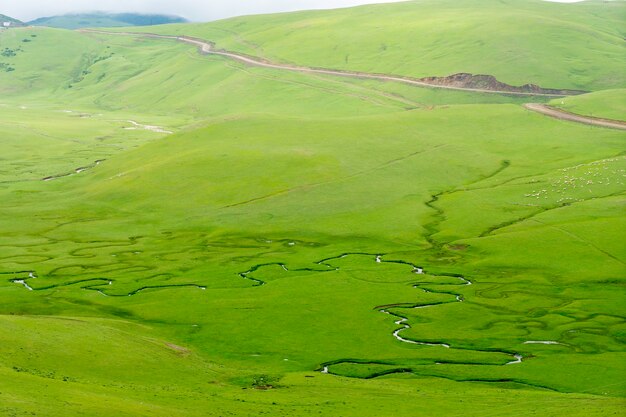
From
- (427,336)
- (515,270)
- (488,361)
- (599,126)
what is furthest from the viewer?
(599,126)

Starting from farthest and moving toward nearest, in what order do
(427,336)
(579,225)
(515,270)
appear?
(579,225) → (515,270) → (427,336)

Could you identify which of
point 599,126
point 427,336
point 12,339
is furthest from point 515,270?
point 599,126

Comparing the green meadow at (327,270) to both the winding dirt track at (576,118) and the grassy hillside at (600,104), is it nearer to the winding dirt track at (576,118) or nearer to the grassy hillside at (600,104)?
the grassy hillside at (600,104)

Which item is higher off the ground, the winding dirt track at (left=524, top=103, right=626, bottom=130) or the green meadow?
the winding dirt track at (left=524, top=103, right=626, bottom=130)

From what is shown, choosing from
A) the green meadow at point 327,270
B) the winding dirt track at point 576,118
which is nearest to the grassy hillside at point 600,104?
the green meadow at point 327,270

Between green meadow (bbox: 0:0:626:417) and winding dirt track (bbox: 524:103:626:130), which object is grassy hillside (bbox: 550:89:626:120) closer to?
green meadow (bbox: 0:0:626:417)

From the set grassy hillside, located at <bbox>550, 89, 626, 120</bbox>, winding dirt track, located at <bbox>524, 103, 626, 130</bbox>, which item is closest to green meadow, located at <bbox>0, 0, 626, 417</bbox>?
grassy hillside, located at <bbox>550, 89, 626, 120</bbox>

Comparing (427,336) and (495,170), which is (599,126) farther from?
(427,336)
